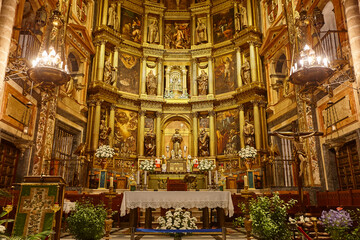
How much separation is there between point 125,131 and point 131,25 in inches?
298

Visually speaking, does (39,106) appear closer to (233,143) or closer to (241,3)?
(233,143)

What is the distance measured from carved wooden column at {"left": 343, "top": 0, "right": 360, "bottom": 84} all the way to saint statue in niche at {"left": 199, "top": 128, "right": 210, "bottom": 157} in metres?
11.0

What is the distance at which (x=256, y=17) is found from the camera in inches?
745

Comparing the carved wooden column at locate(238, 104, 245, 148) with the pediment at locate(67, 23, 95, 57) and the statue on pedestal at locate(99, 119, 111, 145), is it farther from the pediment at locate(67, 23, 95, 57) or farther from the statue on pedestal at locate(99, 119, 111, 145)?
the pediment at locate(67, 23, 95, 57)

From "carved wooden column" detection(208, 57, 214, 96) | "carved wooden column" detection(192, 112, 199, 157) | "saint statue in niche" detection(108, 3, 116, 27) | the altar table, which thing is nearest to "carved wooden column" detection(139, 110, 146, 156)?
"carved wooden column" detection(192, 112, 199, 157)

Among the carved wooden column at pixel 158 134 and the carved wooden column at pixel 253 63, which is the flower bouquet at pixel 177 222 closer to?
the carved wooden column at pixel 158 134

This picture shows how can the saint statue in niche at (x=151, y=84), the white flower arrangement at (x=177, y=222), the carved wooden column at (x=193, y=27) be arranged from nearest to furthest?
the white flower arrangement at (x=177, y=222) < the saint statue in niche at (x=151, y=84) < the carved wooden column at (x=193, y=27)

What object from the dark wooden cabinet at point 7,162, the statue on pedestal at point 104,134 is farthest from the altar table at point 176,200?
the statue on pedestal at point 104,134

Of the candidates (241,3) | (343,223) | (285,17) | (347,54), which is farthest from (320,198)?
(241,3)

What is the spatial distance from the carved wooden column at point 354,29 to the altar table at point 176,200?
5094mm

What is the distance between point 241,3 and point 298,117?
33.1 feet

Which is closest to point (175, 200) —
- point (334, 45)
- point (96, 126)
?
point (334, 45)

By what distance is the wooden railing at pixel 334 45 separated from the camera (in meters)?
10.1

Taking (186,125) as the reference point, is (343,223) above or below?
below
